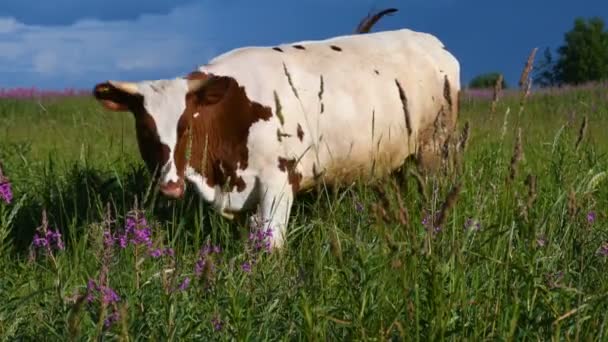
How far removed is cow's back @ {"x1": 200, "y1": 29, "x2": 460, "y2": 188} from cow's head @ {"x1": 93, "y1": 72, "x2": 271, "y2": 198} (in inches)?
4.4

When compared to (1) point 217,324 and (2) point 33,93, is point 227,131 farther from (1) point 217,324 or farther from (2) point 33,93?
(2) point 33,93

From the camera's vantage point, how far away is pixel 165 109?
16.0 ft

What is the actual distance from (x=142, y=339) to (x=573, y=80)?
179 feet

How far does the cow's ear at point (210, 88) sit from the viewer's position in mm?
5027

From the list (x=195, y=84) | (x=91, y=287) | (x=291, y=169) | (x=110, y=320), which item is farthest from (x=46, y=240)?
(x=291, y=169)

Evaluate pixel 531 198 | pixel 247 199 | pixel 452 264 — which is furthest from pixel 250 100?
pixel 531 198

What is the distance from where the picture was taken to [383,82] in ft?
20.0

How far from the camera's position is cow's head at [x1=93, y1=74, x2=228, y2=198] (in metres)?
4.80

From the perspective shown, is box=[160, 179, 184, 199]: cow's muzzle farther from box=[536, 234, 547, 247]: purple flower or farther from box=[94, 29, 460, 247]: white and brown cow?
box=[536, 234, 547, 247]: purple flower

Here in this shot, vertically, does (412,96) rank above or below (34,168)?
above

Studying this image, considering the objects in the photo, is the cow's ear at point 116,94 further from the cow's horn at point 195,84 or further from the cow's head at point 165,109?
the cow's horn at point 195,84

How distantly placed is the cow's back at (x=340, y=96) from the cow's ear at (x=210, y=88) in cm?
22

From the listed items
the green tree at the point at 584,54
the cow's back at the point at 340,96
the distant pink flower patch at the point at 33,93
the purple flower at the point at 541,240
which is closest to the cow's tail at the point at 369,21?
the cow's back at the point at 340,96

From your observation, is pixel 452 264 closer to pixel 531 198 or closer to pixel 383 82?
pixel 531 198
